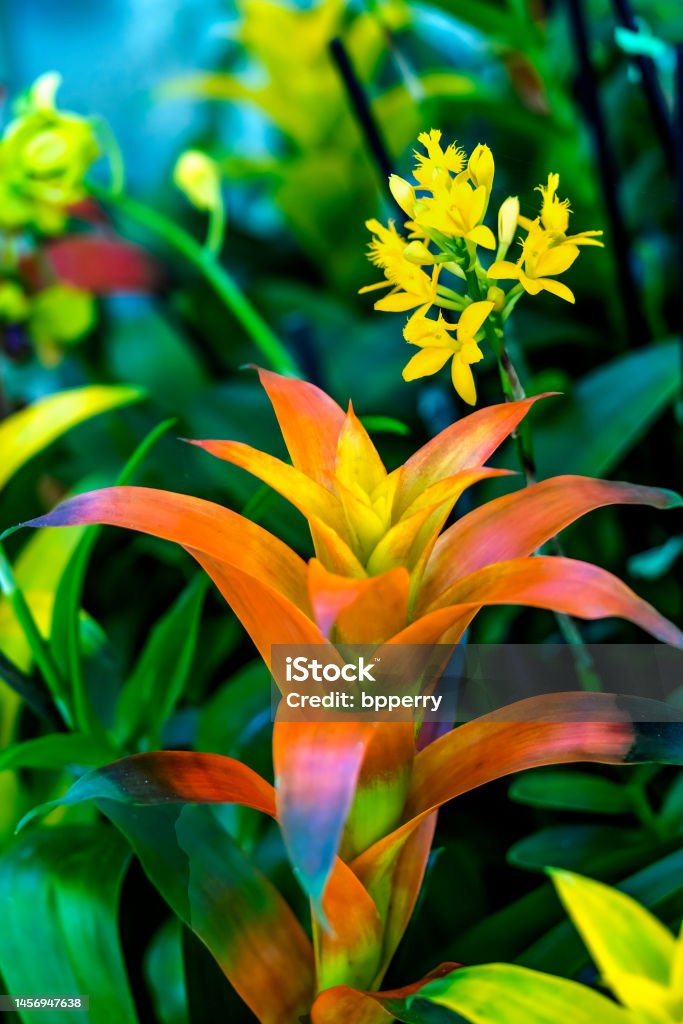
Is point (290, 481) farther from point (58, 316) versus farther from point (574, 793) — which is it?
Answer: point (58, 316)

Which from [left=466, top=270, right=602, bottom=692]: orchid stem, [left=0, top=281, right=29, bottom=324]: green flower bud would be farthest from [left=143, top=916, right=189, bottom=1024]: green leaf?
[left=0, top=281, right=29, bottom=324]: green flower bud

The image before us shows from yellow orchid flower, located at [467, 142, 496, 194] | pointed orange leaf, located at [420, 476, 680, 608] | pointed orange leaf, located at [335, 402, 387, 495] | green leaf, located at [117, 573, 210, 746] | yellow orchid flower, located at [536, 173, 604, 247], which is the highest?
yellow orchid flower, located at [467, 142, 496, 194]

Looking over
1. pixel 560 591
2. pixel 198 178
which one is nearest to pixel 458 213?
pixel 560 591

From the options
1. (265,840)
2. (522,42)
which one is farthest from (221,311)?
(265,840)

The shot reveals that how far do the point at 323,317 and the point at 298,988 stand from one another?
643 mm

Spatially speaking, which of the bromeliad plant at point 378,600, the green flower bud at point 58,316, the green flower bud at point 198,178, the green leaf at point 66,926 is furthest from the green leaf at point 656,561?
the green flower bud at point 58,316

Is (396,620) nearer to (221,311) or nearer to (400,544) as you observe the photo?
(400,544)

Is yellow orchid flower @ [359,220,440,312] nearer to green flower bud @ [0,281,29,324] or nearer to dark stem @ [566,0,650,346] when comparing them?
dark stem @ [566,0,650,346]

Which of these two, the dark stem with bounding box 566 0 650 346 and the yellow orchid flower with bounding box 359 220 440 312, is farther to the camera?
the dark stem with bounding box 566 0 650 346

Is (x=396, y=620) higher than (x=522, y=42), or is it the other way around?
(x=522, y=42)

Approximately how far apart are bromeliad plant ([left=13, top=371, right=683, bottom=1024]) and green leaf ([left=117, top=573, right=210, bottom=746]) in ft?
0.47

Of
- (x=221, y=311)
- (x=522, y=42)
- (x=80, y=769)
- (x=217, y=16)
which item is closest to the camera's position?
(x=80, y=769)

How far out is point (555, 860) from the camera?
45 cm

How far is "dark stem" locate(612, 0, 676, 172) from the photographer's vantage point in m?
0.53
